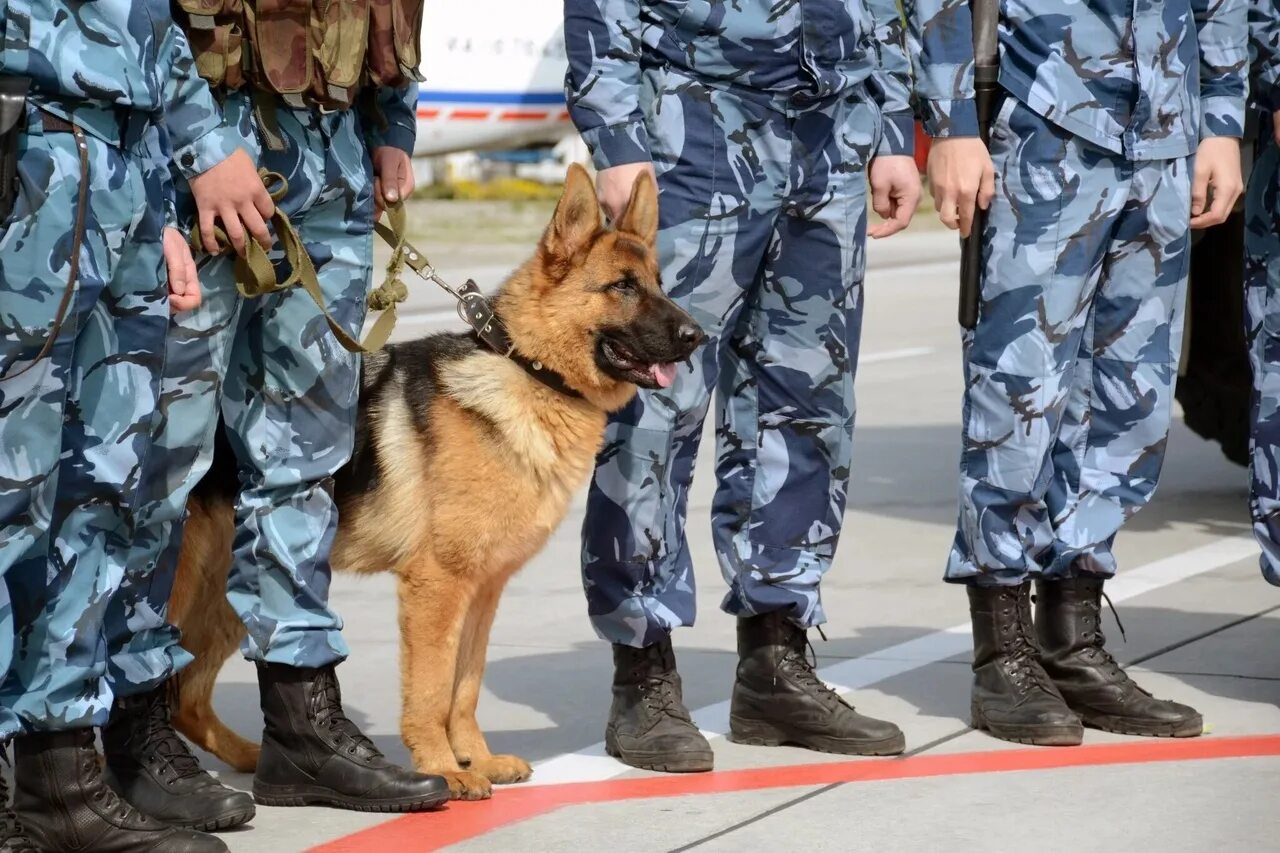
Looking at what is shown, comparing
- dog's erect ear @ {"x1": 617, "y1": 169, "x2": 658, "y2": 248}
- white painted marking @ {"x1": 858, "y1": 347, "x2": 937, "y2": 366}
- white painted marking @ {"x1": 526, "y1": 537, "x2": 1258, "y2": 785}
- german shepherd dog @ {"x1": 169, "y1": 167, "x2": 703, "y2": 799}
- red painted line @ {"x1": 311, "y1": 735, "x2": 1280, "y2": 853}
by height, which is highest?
dog's erect ear @ {"x1": 617, "y1": 169, "x2": 658, "y2": 248}

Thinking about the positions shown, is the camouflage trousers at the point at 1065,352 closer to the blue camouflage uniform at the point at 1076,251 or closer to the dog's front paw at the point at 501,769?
the blue camouflage uniform at the point at 1076,251

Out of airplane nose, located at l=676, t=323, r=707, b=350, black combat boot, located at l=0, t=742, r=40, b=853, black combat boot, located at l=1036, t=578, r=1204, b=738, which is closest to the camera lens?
black combat boot, located at l=0, t=742, r=40, b=853

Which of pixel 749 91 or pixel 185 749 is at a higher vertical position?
pixel 749 91

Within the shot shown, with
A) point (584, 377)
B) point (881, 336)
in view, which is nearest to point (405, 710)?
point (584, 377)

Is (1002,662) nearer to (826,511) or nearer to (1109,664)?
(1109,664)

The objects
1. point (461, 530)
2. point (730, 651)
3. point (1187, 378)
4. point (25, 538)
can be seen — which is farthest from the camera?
point (1187, 378)

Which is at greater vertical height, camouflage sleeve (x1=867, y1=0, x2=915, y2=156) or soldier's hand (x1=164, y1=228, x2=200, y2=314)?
camouflage sleeve (x1=867, y1=0, x2=915, y2=156)

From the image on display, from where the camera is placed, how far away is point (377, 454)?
13.2 feet

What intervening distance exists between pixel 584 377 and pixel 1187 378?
3841 millimetres

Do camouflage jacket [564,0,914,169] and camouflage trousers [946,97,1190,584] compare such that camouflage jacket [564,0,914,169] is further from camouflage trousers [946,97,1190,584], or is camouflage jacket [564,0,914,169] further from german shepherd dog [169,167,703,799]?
camouflage trousers [946,97,1190,584]

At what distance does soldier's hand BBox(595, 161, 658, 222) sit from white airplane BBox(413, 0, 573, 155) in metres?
15.0

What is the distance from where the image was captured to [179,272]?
3342mm

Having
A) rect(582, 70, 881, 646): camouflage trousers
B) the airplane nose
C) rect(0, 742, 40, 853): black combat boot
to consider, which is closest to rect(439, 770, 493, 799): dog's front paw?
rect(582, 70, 881, 646): camouflage trousers

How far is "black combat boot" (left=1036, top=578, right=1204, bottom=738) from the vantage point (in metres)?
4.26
